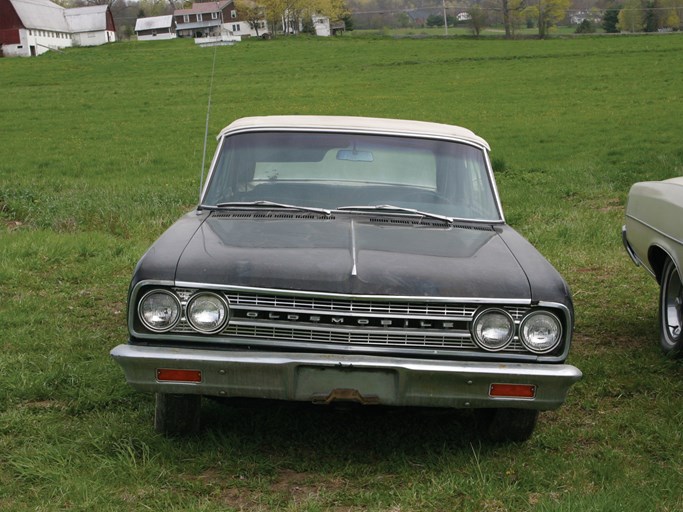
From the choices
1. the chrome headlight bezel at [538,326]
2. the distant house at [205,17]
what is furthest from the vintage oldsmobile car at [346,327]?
the distant house at [205,17]

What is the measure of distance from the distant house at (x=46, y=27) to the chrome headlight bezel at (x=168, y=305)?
78.8 m

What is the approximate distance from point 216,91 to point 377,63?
12.7m

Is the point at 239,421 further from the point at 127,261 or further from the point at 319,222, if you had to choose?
the point at 127,261

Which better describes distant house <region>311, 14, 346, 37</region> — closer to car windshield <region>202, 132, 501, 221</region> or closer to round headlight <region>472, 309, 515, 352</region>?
car windshield <region>202, 132, 501, 221</region>

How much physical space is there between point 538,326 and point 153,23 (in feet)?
378

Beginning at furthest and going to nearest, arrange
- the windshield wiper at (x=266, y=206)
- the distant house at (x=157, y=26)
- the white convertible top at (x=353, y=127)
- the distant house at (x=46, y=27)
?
1. the distant house at (x=157, y=26)
2. the distant house at (x=46, y=27)
3. the white convertible top at (x=353, y=127)
4. the windshield wiper at (x=266, y=206)

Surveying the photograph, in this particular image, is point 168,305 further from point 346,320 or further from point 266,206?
point 266,206

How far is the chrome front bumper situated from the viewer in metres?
3.71

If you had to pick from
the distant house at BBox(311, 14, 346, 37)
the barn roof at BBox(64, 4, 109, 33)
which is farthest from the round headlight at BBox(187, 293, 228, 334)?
the barn roof at BBox(64, 4, 109, 33)

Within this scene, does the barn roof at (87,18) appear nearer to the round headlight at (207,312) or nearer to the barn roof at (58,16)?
the barn roof at (58,16)

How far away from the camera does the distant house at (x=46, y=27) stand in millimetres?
77375

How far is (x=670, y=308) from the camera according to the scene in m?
5.91

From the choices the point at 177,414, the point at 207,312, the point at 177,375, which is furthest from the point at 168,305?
the point at 177,414

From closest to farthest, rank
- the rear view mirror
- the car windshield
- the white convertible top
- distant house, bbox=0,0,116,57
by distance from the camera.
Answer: the car windshield < the rear view mirror < the white convertible top < distant house, bbox=0,0,116,57
